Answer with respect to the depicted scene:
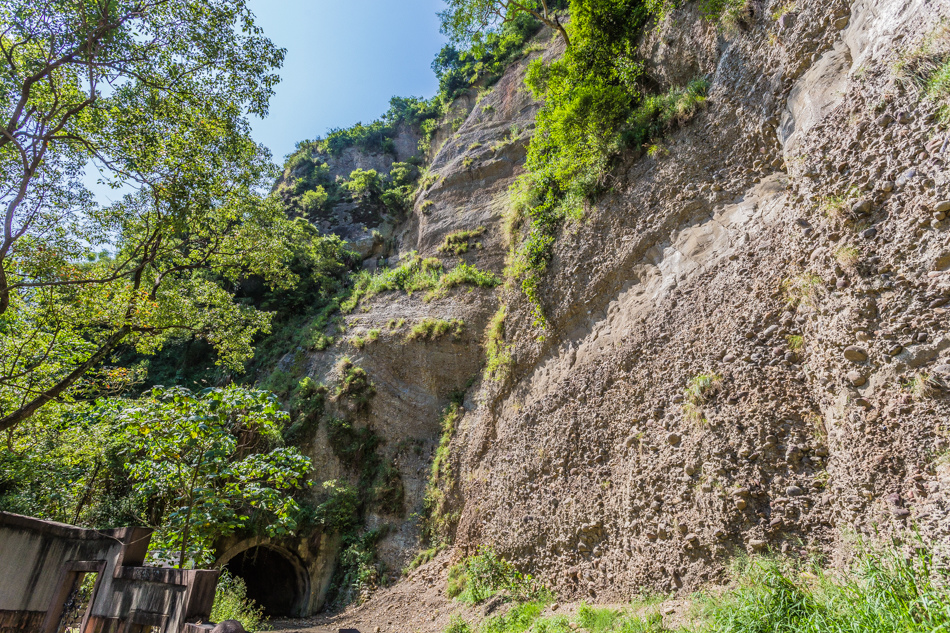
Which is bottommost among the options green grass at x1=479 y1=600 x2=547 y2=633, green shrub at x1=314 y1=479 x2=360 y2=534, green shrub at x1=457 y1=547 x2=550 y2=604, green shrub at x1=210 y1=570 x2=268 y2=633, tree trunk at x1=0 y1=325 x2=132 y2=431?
green shrub at x1=210 y1=570 x2=268 y2=633

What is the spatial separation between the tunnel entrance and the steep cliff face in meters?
7.75

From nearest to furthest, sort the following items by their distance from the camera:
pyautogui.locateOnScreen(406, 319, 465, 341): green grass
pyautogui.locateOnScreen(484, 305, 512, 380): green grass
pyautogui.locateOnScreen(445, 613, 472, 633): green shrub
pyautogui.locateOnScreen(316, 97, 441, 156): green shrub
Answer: pyautogui.locateOnScreen(445, 613, 472, 633): green shrub → pyautogui.locateOnScreen(484, 305, 512, 380): green grass → pyautogui.locateOnScreen(406, 319, 465, 341): green grass → pyautogui.locateOnScreen(316, 97, 441, 156): green shrub

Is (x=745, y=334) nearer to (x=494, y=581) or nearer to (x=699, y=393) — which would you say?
(x=699, y=393)

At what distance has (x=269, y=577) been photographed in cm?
1712

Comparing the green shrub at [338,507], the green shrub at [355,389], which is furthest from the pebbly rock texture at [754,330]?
the green shrub at [355,389]

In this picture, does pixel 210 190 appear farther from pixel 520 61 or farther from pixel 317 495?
pixel 520 61

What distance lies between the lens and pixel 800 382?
17.5 feet

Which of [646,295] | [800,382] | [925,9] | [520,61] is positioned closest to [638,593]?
[800,382]

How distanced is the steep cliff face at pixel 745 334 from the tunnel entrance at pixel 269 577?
7.75 m

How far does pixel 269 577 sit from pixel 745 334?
18523 millimetres

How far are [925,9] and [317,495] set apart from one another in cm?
1622

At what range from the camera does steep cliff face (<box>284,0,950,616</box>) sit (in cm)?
438

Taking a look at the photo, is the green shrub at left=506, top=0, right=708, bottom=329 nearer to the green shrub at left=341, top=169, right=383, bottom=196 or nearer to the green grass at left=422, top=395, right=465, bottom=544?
the green grass at left=422, top=395, right=465, bottom=544

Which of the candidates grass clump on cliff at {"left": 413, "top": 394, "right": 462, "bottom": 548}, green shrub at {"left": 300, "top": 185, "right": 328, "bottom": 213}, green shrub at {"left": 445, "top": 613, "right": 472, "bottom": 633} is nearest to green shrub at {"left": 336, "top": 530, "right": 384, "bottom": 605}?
grass clump on cliff at {"left": 413, "top": 394, "right": 462, "bottom": 548}
